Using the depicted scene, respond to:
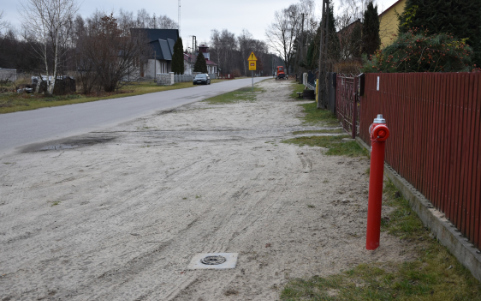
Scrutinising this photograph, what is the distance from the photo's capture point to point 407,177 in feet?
21.5

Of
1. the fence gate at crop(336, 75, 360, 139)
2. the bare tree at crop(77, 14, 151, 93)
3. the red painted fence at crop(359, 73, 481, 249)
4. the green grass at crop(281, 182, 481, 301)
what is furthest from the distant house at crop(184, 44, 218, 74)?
the green grass at crop(281, 182, 481, 301)

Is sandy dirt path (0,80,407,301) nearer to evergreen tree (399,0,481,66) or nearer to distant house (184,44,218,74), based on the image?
evergreen tree (399,0,481,66)

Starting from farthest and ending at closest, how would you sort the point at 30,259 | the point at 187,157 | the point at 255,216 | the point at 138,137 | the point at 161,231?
the point at 138,137
the point at 187,157
the point at 255,216
the point at 161,231
the point at 30,259

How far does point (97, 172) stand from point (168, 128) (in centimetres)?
713

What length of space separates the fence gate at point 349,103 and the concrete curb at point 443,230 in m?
5.69

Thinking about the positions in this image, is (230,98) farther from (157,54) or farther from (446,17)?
(157,54)

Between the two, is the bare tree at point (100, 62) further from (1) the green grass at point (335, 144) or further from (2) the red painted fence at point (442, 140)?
(2) the red painted fence at point (442, 140)

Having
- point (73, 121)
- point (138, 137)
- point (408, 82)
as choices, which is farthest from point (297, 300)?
point (73, 121)

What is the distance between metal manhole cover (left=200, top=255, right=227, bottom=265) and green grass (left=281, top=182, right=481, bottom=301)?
0.84m

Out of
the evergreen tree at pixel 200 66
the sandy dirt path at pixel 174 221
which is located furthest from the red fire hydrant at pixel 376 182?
the evergreen tree at pixel 200 66

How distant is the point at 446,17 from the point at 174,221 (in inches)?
660

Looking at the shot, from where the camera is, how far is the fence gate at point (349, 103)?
12.2 meters

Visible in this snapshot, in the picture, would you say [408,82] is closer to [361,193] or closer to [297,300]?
[361,193]

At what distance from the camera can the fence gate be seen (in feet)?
40.2
